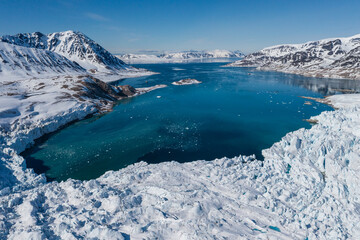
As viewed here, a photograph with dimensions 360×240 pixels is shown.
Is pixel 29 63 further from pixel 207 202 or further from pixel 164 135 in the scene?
pixel 207 202

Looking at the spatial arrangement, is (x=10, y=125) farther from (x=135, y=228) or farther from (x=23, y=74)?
(x=23, y=74)

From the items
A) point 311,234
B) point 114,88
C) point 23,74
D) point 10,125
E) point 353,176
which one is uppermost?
point 23,74

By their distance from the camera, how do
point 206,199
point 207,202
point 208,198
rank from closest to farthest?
1. point 207,202
2. point 206,199
3. point 208,198

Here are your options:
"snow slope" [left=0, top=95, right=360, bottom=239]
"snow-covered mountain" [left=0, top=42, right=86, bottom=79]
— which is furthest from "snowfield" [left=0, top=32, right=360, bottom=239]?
"snow-covered mountain" [left=0, top=42, right=86, bottom=79]

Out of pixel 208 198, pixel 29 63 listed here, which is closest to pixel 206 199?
pixel 208 198

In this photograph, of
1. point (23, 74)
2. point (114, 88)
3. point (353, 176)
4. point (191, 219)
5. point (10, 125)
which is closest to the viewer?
point (191, 219)

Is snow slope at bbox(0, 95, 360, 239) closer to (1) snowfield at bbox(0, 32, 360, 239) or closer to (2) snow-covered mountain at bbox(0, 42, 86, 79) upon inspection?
(1) snowfield at bbox(0, 32, 360, 239)

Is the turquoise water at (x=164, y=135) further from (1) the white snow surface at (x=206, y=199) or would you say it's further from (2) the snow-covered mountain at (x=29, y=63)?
(2) the snow-covered mountain at (x=29, y=63)

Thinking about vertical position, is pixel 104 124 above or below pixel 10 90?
below

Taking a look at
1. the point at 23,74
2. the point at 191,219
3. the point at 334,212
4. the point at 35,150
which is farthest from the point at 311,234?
the point at 23,74
